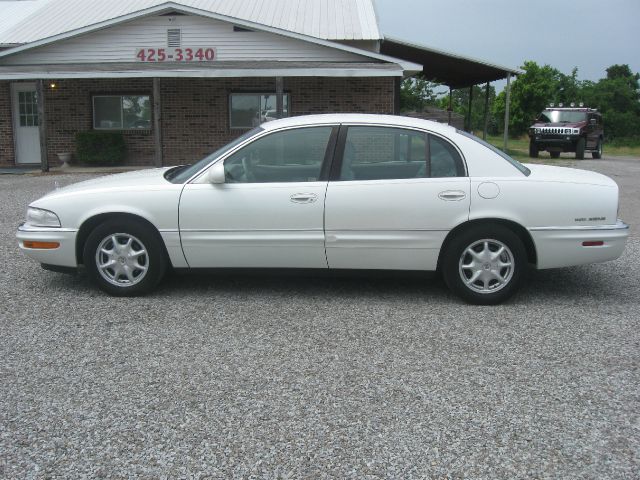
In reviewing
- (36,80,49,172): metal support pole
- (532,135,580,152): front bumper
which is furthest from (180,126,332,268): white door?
(532,135,580,152): front bumper

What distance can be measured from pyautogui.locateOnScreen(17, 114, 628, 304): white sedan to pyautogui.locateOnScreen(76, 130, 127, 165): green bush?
1363 cm

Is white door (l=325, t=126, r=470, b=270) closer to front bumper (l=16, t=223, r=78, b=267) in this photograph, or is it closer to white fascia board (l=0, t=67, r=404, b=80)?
front bumper (l=16, t=223, r=78, b=267)

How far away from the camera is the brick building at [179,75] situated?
55.0ft

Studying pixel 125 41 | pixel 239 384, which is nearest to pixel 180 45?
pixel 125 41

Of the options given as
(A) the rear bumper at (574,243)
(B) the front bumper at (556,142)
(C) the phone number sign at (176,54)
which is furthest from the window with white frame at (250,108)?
(A) the rear bumper at (574,243)

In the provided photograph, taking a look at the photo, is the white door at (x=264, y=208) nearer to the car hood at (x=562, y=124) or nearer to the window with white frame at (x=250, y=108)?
the window with white frame at (x=250, y=108)

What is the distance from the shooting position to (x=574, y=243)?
212 inches

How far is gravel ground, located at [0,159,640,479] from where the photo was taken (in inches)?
122

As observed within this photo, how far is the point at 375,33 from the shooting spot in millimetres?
18562

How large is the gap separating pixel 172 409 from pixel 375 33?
1649cm

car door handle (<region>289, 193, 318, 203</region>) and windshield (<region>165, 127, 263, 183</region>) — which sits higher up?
windshield (<region>165, 127, 263, 183</region>)

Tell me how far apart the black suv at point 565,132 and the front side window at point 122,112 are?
13.5 metres

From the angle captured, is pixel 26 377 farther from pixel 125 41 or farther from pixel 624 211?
pixel 125 41

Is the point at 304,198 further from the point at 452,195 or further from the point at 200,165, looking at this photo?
the point at 452,195
